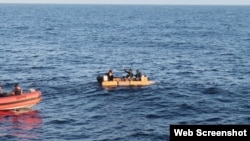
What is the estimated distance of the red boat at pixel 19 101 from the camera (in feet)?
101

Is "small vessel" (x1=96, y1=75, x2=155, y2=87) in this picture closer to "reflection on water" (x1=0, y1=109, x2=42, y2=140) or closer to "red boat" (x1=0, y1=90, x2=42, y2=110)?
"red boat" (x1=0, y1=90, x2=42, y2=110)

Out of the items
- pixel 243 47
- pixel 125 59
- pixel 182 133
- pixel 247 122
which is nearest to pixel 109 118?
pixel 247 122

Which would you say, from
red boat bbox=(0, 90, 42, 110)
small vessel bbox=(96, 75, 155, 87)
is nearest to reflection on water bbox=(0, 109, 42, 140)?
red boat bbox=(0, 90, 42, 110)

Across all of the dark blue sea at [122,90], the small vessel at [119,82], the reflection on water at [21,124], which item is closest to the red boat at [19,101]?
the reflection on water at [21,124]

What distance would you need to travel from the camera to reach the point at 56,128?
90.6 ft

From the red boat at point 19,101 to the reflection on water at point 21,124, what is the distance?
39 centimetres

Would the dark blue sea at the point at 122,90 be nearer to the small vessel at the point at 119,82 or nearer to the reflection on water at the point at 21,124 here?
the reflection on water at the point at 21,124

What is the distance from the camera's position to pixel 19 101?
3138 centimetres

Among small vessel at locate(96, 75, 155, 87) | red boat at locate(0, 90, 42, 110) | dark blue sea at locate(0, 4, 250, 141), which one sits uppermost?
red boat at locate(0, 90, 42, 110)

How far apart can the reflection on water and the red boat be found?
1.28ft

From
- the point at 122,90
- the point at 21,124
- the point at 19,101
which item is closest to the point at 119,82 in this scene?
the point at 122,90

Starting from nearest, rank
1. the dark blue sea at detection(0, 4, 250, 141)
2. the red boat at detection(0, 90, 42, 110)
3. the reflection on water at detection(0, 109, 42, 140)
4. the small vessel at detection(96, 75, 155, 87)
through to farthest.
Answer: the reflection on water at detection(0, 109, 42, 140)
the dark blue sea at detection(0, 4, 250, 141)
the red boat at detection(0, 90, 42, 110)
the small vessel at detection(96, 75, 155, 87)

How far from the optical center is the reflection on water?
26391 millimetres

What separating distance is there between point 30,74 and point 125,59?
15.1 meters
